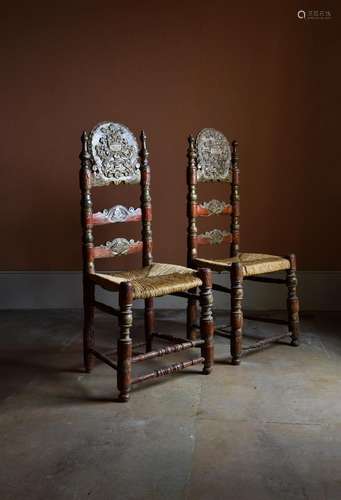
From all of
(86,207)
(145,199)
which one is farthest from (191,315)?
(86,207)

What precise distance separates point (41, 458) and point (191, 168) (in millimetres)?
1765

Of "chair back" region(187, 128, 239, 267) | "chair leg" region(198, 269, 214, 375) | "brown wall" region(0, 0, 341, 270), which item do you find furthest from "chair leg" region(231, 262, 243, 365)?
"brown wall" region(0, 0, 341, 270)

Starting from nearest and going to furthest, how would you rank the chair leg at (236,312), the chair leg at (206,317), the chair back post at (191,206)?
the chair leg at (206,317) < the chair leg at (236,312) < the chair back post at (191,206)

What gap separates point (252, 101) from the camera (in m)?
3.72

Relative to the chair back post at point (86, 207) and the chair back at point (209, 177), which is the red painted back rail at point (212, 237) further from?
the chair back post at point (86, 207)

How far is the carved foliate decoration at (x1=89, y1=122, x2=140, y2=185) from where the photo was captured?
2.54 meters

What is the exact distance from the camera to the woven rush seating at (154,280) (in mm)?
2256

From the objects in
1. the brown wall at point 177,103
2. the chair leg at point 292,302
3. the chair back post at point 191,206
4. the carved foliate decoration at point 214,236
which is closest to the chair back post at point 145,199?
the chair back post at point 191,206

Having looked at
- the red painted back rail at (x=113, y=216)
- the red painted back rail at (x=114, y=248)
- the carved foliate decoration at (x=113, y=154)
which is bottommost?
the red painted back rail at (x=114, y=248)

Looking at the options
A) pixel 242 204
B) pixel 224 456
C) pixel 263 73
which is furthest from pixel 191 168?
pixel 224 456

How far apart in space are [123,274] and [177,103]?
5.77 ft

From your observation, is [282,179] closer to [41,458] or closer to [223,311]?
[223,311]

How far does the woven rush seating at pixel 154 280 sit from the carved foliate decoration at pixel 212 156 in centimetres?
68

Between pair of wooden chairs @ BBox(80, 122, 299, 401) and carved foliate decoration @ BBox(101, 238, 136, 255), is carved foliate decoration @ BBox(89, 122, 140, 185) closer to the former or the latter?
pair of wooden chairs @ BBox(80, 122, 299, 401)
